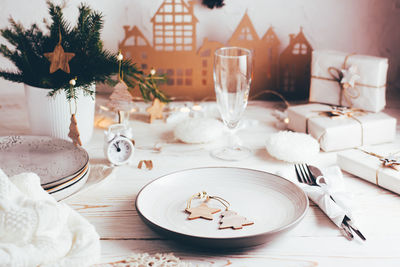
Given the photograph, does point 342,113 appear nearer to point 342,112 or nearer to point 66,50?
point 342,112

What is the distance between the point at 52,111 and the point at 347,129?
0.72 metres

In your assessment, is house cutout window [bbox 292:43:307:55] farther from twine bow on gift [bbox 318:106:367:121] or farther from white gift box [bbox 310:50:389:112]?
twine bow on gift [bbox 318:106:367:121]

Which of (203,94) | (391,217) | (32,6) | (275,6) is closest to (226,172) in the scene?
(391,217)

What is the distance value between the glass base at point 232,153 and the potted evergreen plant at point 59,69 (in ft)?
0.99

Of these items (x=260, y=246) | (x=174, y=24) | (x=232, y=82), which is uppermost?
(x=174, y=24)

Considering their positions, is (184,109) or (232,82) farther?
(184,109)

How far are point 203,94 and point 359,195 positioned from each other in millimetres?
761

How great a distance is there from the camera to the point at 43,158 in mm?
929

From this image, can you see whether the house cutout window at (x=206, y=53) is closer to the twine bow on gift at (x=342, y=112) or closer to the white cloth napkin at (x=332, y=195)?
the twine bow on gift at (x=342, y=112)

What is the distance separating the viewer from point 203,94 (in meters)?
1.54

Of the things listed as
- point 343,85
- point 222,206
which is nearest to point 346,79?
point 343,85

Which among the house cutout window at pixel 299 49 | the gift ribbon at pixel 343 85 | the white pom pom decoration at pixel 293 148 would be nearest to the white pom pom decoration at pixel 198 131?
the white pom pom decoration at pixel 293 148

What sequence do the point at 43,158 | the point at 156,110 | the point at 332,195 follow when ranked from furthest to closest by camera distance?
the point at 156,110 → the point at 43,158 → the point at 332,195

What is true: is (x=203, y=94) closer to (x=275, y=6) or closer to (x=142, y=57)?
(x=142, y=57)
